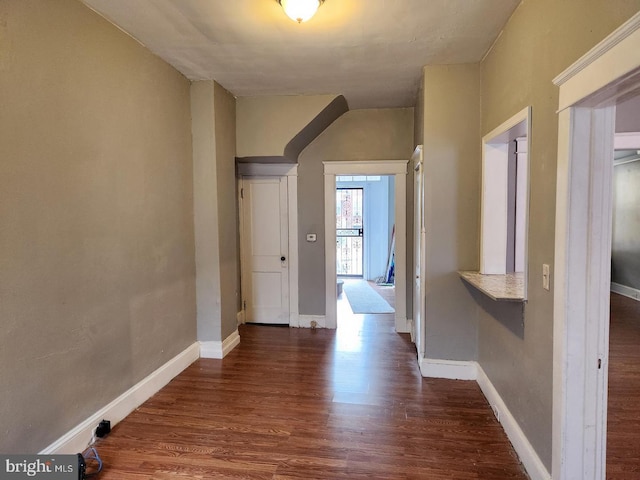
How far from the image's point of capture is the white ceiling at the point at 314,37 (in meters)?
2.18

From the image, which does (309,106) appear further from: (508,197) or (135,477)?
(135,477)

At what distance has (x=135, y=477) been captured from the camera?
195cm

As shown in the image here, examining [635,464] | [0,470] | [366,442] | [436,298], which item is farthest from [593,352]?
[0,470]

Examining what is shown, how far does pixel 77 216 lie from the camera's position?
2.09 meters

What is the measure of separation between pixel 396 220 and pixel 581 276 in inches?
109

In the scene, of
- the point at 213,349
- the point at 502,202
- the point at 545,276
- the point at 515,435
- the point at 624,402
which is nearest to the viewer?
the point at 545,276

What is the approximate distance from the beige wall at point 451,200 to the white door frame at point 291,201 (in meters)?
1.88

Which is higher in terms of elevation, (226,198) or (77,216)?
(226,198)

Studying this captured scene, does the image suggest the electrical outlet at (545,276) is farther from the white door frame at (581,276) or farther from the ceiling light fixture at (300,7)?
the ceiling light fixture at (300,7)

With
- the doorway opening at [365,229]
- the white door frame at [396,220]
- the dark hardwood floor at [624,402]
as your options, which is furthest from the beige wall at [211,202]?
→ the doorway opening at [365,229]

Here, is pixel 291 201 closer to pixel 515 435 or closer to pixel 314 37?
pixel 314 37

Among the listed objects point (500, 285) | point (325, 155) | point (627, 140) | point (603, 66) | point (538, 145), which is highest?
point (325, 155)

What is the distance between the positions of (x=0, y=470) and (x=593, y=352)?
9.03 ft

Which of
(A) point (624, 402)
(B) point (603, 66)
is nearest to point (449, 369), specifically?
(A) point (624, 402)
